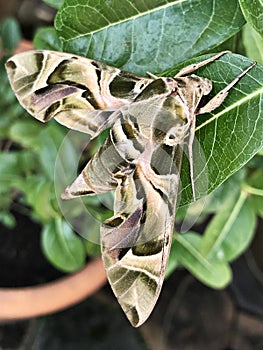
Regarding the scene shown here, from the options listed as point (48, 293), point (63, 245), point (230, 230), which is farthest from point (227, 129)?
point (48, 293)

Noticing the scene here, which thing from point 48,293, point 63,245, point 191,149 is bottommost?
point 48,293

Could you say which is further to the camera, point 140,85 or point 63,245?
point 63,245

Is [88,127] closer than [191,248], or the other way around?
[88,127]

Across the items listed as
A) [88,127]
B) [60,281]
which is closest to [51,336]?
[60,281]

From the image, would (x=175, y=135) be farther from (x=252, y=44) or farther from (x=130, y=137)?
(x=252, y=44)

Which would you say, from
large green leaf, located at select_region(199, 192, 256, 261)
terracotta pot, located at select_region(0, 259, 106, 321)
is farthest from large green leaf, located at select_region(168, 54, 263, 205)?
terracotta pot, located at select_region(0, 259, 106, 321)

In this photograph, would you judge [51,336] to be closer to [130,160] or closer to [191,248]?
[191,248]

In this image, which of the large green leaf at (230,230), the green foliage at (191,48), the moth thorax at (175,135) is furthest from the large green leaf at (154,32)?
the large green leaf at (230,230)

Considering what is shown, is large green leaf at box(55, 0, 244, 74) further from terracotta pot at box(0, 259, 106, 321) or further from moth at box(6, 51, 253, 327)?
terracotta pot at box(0, 259, 106, 321)
